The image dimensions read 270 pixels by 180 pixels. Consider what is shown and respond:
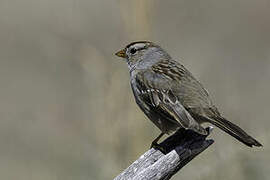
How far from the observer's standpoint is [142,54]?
748cm

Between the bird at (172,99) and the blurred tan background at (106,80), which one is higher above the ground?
the blurred tan background at (106,80)

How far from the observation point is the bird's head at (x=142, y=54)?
7.33m

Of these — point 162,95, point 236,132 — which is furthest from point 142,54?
point 236,132

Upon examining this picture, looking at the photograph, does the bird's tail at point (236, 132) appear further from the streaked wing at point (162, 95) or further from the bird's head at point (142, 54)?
the bird's head at point (142, 54)

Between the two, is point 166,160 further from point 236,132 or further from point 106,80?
point 106,80

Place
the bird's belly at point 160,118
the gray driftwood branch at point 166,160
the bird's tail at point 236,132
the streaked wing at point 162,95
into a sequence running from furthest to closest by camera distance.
A: the bird's belly at point 160,118 → the streaked wing at point 162,95 → the bird's tail at point 236,132 → the gray driftwood branch at point 166,160

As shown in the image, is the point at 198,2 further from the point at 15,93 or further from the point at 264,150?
the point at 264,150

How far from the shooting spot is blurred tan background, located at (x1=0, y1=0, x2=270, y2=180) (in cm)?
675

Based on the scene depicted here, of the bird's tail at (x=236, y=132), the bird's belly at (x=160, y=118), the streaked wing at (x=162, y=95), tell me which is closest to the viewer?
the bird's tail at (x=236, y=132)

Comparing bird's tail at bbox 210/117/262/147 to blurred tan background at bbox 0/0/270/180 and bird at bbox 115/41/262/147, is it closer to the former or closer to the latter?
bird at bbox 115/41/262/147

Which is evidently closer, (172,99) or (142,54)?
(172,99)

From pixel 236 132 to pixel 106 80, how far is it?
1.09 metres

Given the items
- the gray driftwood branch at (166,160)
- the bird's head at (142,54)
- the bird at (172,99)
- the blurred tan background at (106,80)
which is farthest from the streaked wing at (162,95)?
the gray driftwood branch at (166,160)

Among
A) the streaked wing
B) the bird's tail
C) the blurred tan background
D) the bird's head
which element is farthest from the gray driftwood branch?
the bird's head
